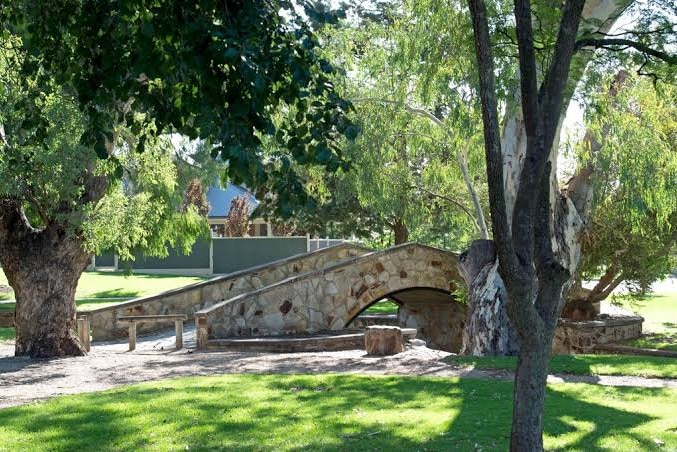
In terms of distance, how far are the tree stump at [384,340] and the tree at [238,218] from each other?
29276 mm

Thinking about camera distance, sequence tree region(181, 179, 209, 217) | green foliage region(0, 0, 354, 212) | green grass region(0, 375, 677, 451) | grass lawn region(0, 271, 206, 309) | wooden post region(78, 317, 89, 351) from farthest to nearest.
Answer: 1. tree region(181, 179, 209, 217)
2. grass lawn region(0, 271, 206, 309)
3. wooden post region(78, 317, 89, 351)
4. green grass region(0, 375, 677, 451)
5. green foliage region(0, 0, 354, 212)

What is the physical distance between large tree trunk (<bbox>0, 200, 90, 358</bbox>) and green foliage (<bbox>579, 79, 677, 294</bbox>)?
859cm

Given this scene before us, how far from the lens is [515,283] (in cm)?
564

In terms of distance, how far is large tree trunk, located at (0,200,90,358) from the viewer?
1424 centimetres

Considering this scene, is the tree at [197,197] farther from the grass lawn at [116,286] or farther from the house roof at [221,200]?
the grass lawn at [116,286]

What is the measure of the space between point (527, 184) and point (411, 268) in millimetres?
14484

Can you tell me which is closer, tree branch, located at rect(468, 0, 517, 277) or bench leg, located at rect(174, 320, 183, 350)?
tree branch, located at rect(468, 0, 517, 277)

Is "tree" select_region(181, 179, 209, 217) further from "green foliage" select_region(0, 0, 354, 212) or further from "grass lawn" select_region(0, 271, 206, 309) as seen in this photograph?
"green foliage" select_region(0, 0, 354, 212)

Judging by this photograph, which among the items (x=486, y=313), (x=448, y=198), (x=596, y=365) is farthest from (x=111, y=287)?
(x=596, y=365)

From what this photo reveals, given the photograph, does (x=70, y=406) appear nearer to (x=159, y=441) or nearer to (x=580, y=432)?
(x=159, y=441)

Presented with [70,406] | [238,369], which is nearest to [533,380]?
[70,406]

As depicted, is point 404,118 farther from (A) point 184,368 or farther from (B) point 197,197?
(B) point 197,197

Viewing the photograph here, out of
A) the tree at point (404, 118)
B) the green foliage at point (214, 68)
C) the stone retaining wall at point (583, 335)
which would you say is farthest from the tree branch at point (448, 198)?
the green foliage at point (214, 68)

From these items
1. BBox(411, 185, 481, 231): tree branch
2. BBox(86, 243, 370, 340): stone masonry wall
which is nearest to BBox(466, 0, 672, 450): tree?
BBox(86, 243, 370, 340): stone masonry wall
